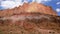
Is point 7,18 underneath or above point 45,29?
above

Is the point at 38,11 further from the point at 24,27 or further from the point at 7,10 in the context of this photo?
the point at 7,10

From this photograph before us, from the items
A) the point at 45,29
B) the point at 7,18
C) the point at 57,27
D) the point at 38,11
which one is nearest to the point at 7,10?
the point at 7,18

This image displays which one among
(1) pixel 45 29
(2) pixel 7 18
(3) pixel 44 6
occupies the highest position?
(3) pixel 44 6

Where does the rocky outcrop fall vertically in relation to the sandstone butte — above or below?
above

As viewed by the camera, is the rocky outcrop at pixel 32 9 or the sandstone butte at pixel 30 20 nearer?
the sandstone butte at pixel 30 20

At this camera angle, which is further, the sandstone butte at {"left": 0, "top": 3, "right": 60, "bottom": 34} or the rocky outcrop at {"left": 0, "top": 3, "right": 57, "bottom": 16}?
the rocky outcrop at {"left": 0, "top": 3, "right": 57, "bottom": 16}

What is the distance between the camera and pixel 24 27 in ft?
15.3

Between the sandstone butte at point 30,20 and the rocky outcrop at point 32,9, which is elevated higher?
the rocky outcrop at point 32,9

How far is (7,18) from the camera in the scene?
15.6 feet

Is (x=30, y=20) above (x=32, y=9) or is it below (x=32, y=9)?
below

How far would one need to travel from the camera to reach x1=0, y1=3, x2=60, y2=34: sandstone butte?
4617 mm

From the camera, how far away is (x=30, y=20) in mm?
4758

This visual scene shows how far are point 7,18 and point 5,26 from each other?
0.88ft

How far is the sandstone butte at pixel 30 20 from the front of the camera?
462 centimetres
